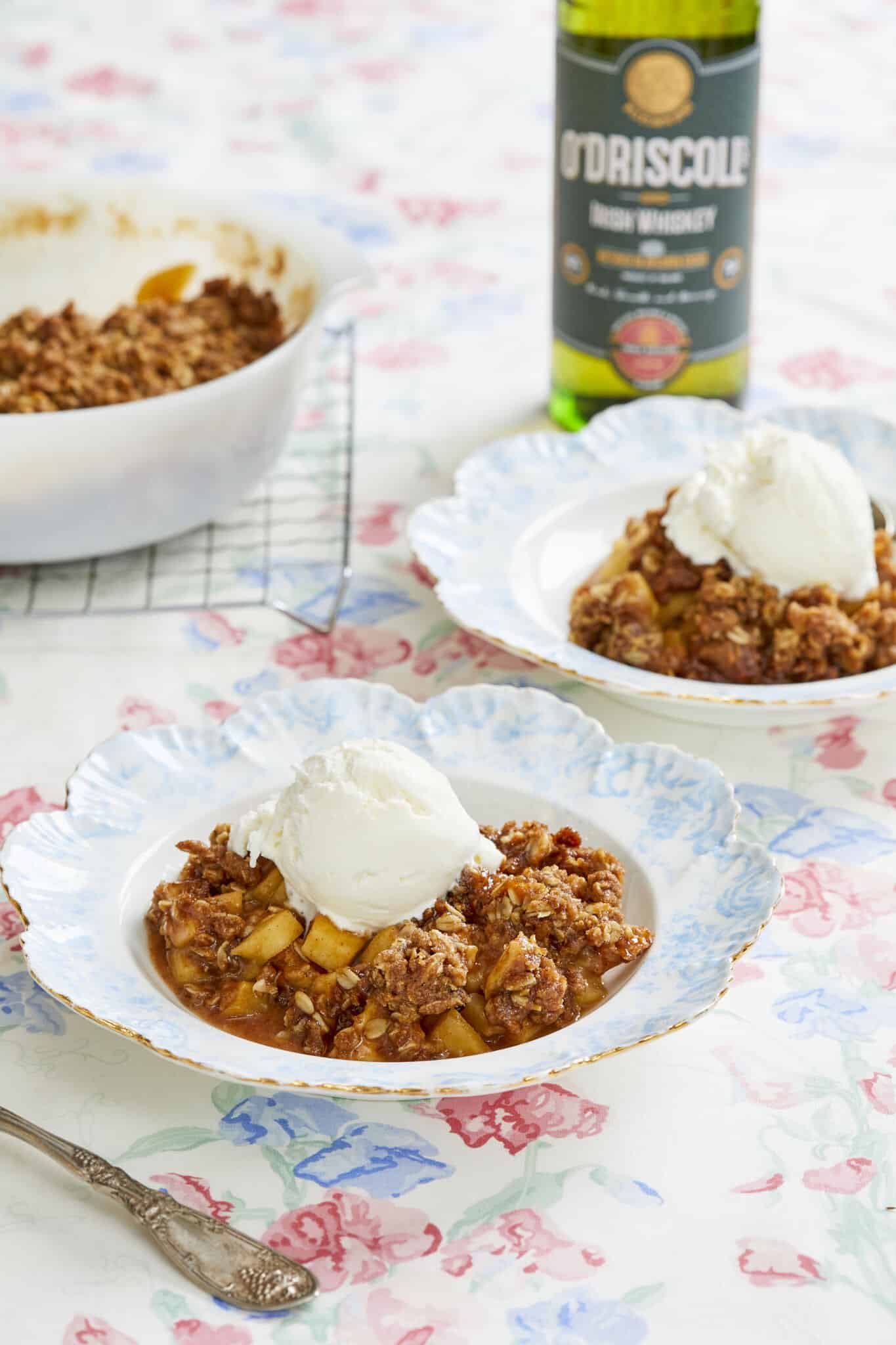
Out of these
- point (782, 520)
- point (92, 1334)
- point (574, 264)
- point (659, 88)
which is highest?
point (659, 88)

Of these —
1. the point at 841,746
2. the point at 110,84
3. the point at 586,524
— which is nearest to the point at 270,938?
the point at 841,746

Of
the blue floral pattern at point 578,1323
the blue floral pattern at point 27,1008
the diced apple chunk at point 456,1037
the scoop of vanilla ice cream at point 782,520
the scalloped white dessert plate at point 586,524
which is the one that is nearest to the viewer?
the blue floral pattern at point 578,1323

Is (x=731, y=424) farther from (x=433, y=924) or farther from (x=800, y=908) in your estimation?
(x=433, y=924)

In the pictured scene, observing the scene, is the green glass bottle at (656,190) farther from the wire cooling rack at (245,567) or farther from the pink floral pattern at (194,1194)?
the pink floral pattern at (194,1194)

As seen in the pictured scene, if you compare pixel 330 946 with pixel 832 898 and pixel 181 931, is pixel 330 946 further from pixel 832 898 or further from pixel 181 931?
pixel 832 898

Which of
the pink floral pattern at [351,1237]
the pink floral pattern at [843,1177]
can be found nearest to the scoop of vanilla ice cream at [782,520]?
the pink floral pattern at [843,1177]

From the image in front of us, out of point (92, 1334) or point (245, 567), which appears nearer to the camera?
point (92, 1334)
